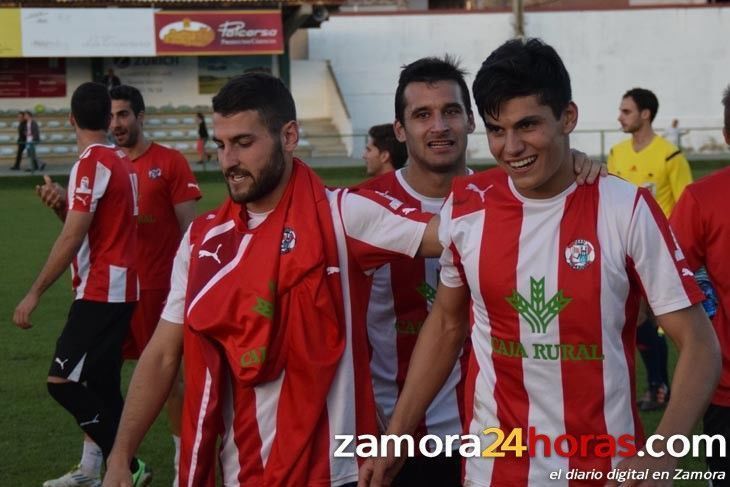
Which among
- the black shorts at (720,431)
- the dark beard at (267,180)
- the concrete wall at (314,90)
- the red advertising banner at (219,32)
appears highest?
the red advertising banner at (219,32)

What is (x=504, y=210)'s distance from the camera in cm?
360

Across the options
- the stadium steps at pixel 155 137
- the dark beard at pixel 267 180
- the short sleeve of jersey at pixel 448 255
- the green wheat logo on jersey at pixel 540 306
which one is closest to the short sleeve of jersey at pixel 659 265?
the green wheat logo on jersey at pixel 540 306

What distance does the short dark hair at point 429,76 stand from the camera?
4.88 meters

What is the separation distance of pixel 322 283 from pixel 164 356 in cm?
60

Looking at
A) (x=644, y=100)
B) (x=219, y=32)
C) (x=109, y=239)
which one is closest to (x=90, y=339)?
(x=109, y=239)

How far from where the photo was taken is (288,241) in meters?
3.79

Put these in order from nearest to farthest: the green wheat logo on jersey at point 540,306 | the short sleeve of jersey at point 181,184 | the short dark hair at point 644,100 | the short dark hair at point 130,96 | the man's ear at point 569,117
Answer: the green wheat logo on jersey at point 540,306
the man's ear at point 569,117
the short dark hair at point 130,96
the short sleeve of jersey at point 181,184
the short dark hair at point 644,100

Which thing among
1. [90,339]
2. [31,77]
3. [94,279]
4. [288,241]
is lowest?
[90,339]

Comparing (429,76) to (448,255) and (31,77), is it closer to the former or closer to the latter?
(448,255)

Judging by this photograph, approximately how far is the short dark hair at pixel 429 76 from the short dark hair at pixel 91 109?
2473mm

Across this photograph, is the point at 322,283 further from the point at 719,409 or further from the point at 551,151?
the point at 719,409

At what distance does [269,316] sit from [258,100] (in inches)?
27.9

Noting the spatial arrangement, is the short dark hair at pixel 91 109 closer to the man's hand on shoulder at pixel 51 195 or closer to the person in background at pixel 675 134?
the man's hand on shoulder at pixel 51 195

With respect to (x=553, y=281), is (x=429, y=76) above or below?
above
